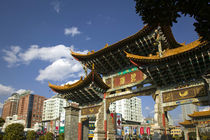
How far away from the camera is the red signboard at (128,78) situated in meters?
17.3

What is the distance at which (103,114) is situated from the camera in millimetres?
18859

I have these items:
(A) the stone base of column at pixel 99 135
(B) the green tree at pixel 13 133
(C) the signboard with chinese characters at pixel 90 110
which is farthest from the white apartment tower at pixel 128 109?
(A) the stone base of column at pixel 99 135

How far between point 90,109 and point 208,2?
58.2ft

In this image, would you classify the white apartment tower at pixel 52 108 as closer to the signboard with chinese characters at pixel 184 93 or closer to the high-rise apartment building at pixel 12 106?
the high-rise apartment building at pixel 12 106

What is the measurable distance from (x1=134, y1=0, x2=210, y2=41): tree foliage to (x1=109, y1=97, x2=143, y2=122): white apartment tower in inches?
3258

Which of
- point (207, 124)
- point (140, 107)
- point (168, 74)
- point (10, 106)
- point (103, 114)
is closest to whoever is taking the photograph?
point (168, 74)

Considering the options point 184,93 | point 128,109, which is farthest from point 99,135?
point 128,109

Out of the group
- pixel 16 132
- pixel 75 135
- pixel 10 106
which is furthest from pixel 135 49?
pixel 10 106

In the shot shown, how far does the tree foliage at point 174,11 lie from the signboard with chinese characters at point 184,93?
9.76m

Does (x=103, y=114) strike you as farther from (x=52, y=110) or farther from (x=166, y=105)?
(x=52, y=110)

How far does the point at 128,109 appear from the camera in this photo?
89.9 m

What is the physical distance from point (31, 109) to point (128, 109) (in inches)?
2100

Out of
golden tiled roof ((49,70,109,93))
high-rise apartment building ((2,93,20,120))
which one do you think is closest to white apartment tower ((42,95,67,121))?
high-rise apartment building ((2,93,20,120))

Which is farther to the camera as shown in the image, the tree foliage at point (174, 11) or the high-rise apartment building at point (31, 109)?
the high-rise apartment building at point (31, 109)
